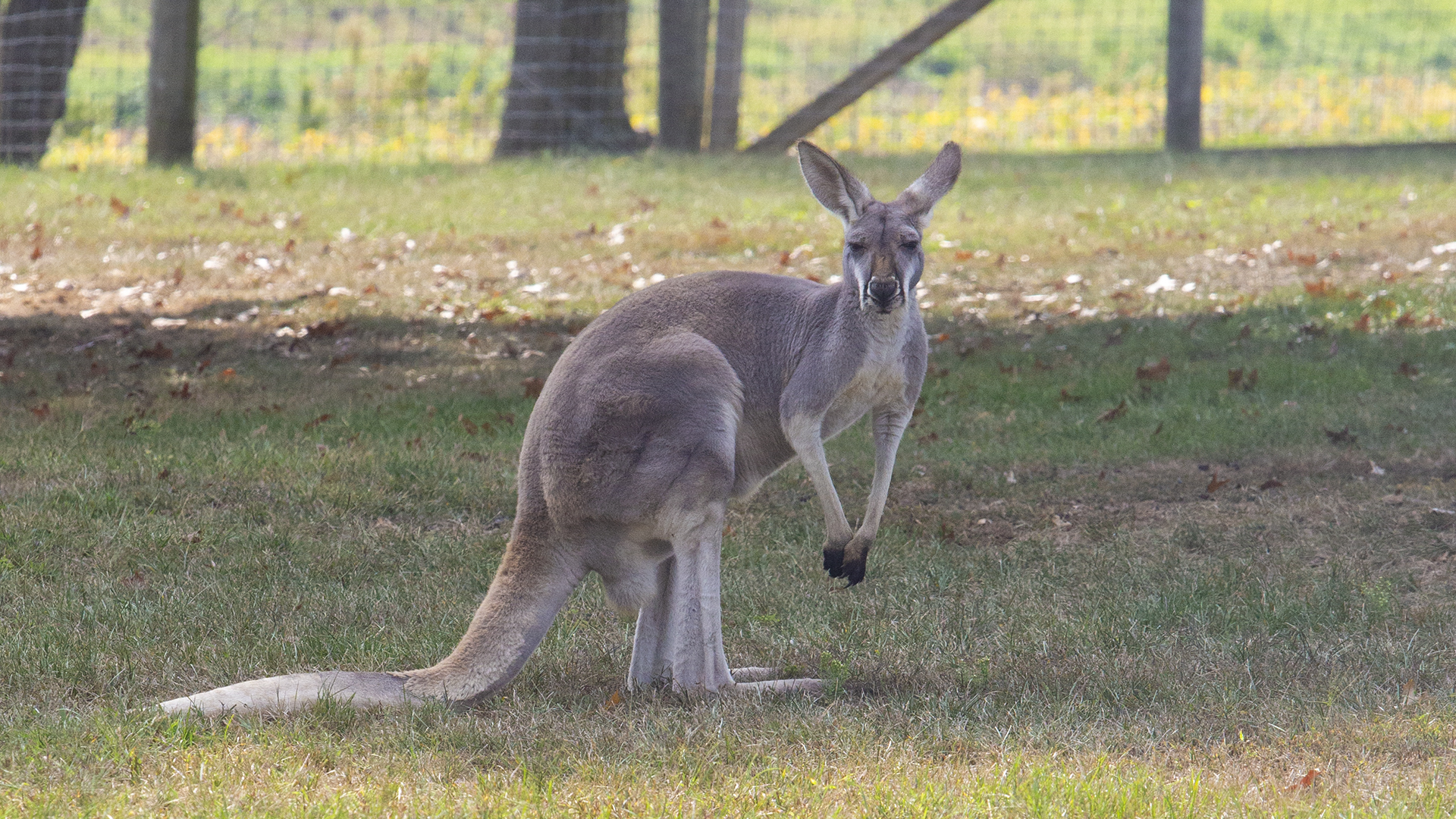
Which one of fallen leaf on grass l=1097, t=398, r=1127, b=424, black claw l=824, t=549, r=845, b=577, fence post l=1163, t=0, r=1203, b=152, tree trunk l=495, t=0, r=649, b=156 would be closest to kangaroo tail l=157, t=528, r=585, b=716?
black claw l=824, t=549, r=845, b=577

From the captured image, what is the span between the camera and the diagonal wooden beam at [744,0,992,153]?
38.8 ft

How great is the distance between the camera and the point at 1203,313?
777cm

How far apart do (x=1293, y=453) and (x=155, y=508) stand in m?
4.34

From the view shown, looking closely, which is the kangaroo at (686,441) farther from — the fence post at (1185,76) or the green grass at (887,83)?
the green grass at (887,83)

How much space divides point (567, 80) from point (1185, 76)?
17.4 feet

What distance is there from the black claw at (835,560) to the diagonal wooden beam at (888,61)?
889cm

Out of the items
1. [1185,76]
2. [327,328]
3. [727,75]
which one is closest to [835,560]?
[327,328]

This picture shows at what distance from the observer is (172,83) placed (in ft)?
35.5

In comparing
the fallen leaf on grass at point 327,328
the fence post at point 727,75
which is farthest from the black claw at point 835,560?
the fence post at point 727,75

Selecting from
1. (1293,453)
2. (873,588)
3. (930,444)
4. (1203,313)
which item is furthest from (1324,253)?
(873,588)

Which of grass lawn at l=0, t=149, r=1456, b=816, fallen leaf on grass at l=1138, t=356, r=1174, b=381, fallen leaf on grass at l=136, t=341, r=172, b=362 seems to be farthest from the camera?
fallen leaf on grass at l=136, t=341, r=172, b=362

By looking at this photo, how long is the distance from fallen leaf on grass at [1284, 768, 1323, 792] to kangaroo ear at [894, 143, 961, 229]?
5.25 ft

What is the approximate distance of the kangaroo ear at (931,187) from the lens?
148 inches

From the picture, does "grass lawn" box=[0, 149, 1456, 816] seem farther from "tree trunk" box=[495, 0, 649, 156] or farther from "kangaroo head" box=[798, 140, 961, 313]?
"tree trunk" box=[495, 0, 649, 156]
